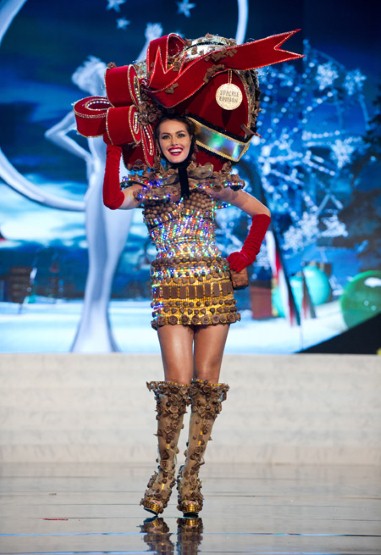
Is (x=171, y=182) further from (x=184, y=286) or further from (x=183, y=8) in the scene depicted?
(x=183, y=8)

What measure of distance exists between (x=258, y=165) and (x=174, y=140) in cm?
252

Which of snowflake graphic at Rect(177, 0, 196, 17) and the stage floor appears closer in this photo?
the stage floor

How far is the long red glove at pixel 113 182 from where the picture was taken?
3.25 meters

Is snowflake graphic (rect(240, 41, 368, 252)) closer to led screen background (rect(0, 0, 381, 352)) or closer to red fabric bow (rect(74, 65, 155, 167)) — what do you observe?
led screen background (rect(0, 0, 381, 352))

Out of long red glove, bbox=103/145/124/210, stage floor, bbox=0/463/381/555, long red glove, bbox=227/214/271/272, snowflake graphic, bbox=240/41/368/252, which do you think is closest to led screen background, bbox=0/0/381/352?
snowflake graphic, bbox=240/41/368/252

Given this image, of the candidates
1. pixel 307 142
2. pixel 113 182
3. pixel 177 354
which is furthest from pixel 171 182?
pixel 307 142

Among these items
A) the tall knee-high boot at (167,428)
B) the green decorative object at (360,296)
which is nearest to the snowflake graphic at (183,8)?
the green decorative object at (360,296)

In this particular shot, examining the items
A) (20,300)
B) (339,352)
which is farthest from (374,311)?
(20,300)

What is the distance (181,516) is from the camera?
329 centimetres

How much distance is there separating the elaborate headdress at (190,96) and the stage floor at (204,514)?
1.13 metres

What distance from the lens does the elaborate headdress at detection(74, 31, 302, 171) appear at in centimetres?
320

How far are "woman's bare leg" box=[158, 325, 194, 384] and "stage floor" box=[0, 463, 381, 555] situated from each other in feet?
1.43

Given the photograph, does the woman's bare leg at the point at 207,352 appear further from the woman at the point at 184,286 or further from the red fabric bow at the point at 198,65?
the red fabric bow at the point at 198,65

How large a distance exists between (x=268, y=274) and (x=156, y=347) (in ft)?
2.45
